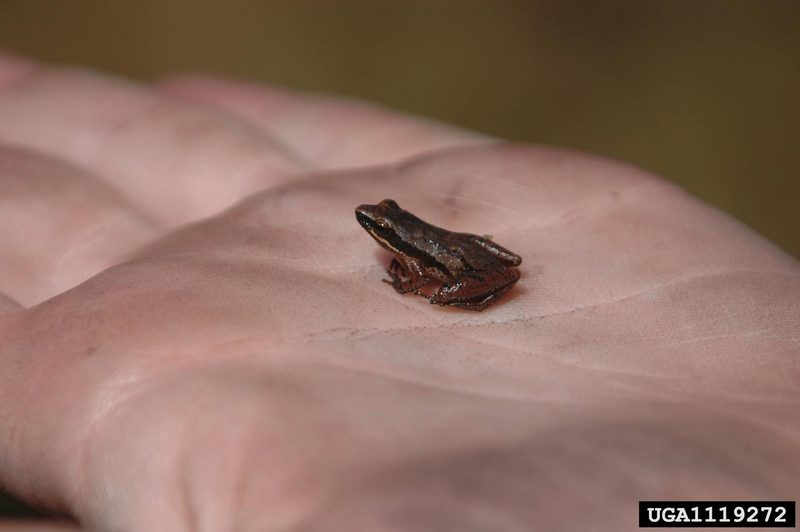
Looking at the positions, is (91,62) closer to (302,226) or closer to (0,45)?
(0,45)

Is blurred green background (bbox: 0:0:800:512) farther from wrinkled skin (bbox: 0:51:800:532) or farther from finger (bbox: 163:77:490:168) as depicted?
wrinkled skin (bbox: 0:51:800:532)

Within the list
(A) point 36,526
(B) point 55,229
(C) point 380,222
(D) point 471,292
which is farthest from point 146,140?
(A) point 36,526

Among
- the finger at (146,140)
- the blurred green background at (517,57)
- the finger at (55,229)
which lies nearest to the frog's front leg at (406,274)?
the finger at (146,140)

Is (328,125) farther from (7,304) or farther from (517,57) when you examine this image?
(517,57)

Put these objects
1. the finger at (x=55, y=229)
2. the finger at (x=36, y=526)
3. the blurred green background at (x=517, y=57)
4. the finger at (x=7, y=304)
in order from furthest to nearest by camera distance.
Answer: the blurred green background at (x=517, y=57), the finger at (x=55, y=229), the finger at (x=7, y=304), the finger at (x=36, y=526)

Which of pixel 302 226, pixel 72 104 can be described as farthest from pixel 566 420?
pixel 72 104

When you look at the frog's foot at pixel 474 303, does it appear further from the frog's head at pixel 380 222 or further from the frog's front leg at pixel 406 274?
the frog's head at pixel 380 222
